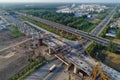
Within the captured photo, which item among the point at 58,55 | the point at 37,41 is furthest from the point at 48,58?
the point at 37,41

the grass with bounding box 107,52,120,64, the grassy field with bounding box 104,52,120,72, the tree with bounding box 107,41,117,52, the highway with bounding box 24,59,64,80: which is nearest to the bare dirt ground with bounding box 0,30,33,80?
the highway with bounding box 24,59,64,80

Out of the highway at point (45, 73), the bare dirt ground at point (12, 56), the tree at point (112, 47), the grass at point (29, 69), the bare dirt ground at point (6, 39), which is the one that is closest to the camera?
the grass at point (29, 69)

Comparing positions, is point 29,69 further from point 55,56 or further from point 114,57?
point 114,57

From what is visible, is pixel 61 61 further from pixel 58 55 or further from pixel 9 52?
pixel 9 52

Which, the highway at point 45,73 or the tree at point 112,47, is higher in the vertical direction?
the tree at point 112,47

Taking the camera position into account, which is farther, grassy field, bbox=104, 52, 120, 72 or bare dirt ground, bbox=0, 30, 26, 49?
bare dirt ground, bbox=0, 30, 26, 49

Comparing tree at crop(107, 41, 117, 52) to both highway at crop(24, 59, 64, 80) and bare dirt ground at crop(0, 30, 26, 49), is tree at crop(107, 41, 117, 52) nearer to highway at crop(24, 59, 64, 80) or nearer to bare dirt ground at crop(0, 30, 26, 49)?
highway at crop(24, 59, 64, 80)

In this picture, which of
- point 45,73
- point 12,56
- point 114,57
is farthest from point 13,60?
point 114,57

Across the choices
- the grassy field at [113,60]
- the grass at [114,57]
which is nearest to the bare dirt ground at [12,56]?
the grassy field at [113,60]

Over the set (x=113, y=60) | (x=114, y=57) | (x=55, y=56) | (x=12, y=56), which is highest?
(x=55, y=56)

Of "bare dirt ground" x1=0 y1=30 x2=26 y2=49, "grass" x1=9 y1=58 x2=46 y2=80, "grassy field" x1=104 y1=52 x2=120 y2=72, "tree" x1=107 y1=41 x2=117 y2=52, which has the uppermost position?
"tree" x1=107 y1=41 x2=117 y2=52

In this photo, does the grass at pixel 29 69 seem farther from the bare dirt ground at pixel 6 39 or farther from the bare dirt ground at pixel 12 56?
the bare dirt ground at pixel 6 39
